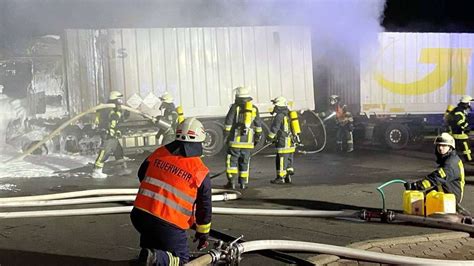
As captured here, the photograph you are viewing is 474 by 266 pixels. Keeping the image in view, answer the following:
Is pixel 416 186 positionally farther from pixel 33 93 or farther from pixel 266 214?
pixel 33 93

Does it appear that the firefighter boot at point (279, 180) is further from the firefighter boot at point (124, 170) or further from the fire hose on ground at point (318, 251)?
the fire hose on ground at point (318, 251)

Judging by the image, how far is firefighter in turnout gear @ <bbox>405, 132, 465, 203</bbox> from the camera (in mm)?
6598

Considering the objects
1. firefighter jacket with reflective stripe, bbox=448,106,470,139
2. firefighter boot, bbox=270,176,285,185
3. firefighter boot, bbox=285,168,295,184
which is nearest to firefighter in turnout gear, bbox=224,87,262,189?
firefighter boot, bbox=270,176,285,185

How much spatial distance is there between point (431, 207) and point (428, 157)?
761 centimetres

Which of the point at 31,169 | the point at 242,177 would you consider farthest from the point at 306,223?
the point at 31,169

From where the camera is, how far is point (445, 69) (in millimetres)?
16828

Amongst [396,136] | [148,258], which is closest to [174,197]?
[148,258]

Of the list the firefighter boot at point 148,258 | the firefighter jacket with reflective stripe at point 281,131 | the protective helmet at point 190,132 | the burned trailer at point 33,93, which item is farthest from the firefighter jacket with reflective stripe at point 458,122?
the firefighter boot at point 148,258

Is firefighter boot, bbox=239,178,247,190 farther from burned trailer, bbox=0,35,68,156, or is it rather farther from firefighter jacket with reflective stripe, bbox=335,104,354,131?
firefighter jacket with reflective stripe, bbox=335,104,354,131

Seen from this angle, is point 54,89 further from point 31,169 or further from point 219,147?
point 219,147

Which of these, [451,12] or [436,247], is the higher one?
[451,12]

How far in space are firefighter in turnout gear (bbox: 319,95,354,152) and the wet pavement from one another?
11.8 feet

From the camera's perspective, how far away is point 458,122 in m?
11.2

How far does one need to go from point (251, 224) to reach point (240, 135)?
8.63 ft
